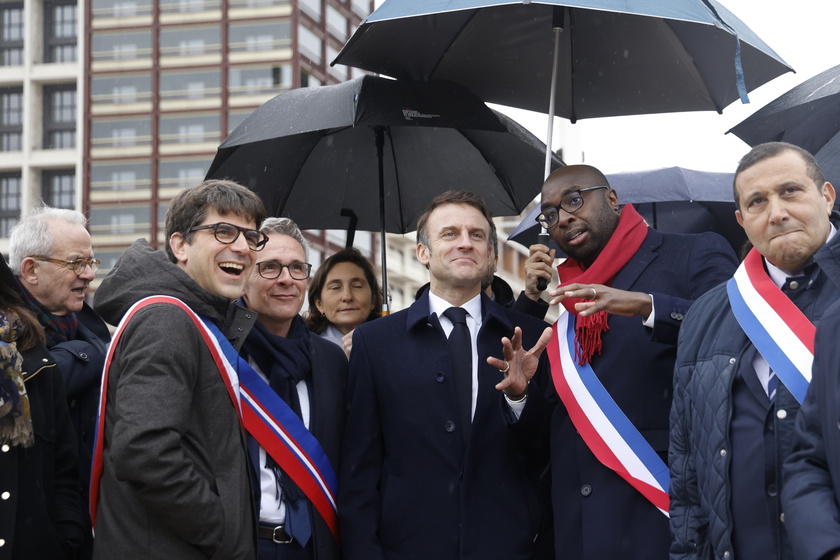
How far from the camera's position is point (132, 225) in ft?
209

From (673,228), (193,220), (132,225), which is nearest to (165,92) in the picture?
(132,225)

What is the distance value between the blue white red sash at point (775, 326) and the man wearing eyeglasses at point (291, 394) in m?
1.76

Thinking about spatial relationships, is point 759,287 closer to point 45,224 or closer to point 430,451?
point 430,451

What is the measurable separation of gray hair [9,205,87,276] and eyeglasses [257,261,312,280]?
3.06 feet

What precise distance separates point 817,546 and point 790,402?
0.69m

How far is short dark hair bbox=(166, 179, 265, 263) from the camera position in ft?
14.8

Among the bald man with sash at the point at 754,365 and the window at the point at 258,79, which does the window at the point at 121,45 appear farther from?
the bald man with sash at the point at 754,365

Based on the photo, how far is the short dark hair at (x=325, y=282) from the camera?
639 centimetres

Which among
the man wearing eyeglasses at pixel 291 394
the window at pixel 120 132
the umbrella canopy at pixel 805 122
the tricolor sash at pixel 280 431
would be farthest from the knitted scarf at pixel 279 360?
the window at pixel 120 132

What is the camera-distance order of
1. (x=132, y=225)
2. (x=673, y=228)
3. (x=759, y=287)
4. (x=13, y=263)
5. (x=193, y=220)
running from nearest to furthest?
1. (x=759, y=287)
2. (x=193, y=220)
3. (x=13, y=263)
4. (x=673, y=228)
5. (x=132, y=225)

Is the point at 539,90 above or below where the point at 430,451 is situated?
above

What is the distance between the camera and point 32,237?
5.30 meters

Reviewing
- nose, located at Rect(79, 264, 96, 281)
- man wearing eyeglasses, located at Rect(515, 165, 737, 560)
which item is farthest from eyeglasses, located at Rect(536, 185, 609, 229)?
nose, located at Rect(79, 264, 96, 281)

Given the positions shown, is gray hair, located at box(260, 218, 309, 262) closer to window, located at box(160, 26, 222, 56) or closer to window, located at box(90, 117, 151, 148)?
window, located at box(90, 117, 151, 148)
